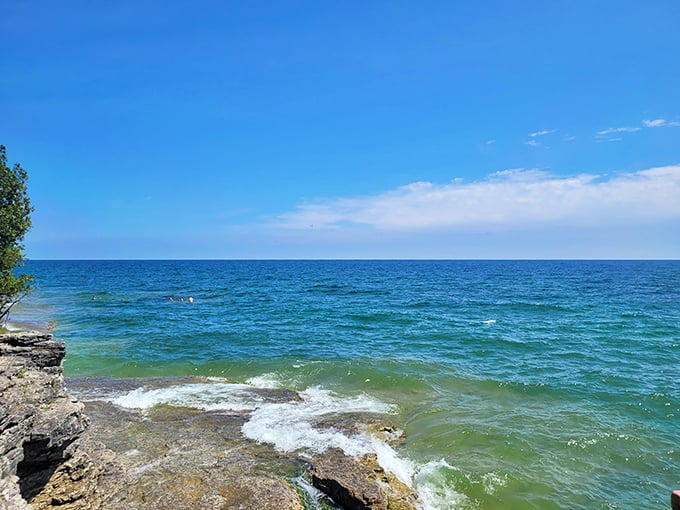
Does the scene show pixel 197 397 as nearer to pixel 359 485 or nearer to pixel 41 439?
pixel 41 439

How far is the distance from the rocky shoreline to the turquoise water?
305cm

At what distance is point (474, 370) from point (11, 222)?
2570 centimetres

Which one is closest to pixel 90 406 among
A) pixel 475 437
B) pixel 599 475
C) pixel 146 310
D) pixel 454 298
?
pixel 475 437

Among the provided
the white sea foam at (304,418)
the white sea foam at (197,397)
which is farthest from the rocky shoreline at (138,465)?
the white sea foam at (197,397)

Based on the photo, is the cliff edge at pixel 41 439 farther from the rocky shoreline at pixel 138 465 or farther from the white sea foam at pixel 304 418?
the white sea foam at pixel 304 418

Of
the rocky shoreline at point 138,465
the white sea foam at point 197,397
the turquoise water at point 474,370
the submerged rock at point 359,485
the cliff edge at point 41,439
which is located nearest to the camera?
the cliff edge at point 41,439

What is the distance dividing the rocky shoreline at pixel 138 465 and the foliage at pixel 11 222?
5637 millimetres

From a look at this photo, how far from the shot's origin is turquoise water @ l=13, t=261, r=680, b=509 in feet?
47.4

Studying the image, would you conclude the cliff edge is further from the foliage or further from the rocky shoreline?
the foliage

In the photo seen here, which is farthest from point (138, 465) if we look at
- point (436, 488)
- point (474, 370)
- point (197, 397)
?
point (474, 370)

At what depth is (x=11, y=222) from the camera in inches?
658

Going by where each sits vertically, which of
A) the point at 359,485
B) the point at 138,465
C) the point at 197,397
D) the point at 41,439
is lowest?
the point at 197,397

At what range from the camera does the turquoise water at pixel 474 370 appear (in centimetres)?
1445

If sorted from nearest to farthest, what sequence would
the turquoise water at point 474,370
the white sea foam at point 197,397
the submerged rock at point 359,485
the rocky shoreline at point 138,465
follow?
the rocky shoreline at point 138,465, the submerged rock at point 359,485, the turquoise water at point 474,370, the white sea foam at point 197,397
